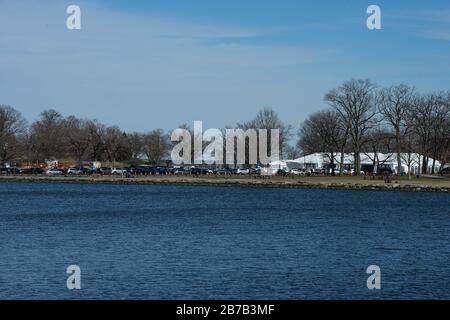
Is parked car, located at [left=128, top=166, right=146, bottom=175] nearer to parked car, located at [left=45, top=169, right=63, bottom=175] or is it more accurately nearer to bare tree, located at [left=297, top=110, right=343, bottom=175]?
parked car, located at [left=45, top=169, right=63, bottom=175]

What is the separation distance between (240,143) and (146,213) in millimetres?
77223

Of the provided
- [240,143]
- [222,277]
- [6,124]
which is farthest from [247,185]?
[222,277]

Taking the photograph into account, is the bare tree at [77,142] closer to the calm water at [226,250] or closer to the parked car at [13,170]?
the parked car at [13,170]

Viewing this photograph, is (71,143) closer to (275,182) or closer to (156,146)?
(156,146)

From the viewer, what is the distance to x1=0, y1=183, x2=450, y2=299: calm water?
2938 cm

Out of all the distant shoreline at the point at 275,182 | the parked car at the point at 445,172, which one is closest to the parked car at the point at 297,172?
the distant shoreline at the point at 275,182

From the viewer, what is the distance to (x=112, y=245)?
41.4 meters

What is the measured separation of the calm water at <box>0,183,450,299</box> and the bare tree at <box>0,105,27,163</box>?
74.9 m

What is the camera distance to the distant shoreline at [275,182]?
91.9 metres

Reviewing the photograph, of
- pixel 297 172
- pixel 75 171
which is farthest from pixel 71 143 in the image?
pixel 297 172

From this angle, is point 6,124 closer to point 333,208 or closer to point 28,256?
point 333,208

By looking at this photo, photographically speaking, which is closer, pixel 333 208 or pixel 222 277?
pixel 222 277

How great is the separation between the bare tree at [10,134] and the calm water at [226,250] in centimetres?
7487

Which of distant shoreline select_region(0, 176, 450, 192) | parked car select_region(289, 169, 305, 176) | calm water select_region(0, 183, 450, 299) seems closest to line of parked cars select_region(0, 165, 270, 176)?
parked car select_region(289, 169, 305, 176)
